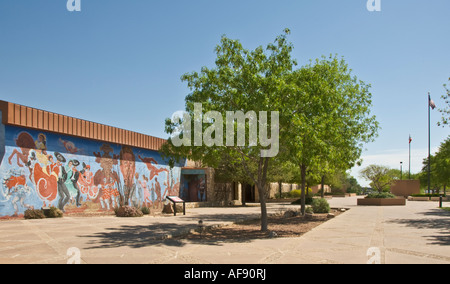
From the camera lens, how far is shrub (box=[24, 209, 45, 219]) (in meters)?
17.7

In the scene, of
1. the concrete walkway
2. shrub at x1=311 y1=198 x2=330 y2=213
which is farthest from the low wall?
the concrete walkway

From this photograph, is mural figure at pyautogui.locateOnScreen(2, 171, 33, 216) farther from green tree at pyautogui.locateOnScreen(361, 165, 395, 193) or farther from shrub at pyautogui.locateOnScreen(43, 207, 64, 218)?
green tree at pyautogui.locateOnScreen(361, 165, 395, 193)

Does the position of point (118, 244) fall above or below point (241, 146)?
below

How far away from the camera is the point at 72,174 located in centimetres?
2102

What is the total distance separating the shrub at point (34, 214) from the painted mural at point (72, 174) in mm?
373

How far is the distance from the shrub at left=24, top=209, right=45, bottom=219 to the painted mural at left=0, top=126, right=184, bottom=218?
373 mm

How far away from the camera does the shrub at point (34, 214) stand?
17.7m

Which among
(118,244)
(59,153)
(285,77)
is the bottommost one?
(118,244)

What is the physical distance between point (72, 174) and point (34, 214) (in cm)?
356
